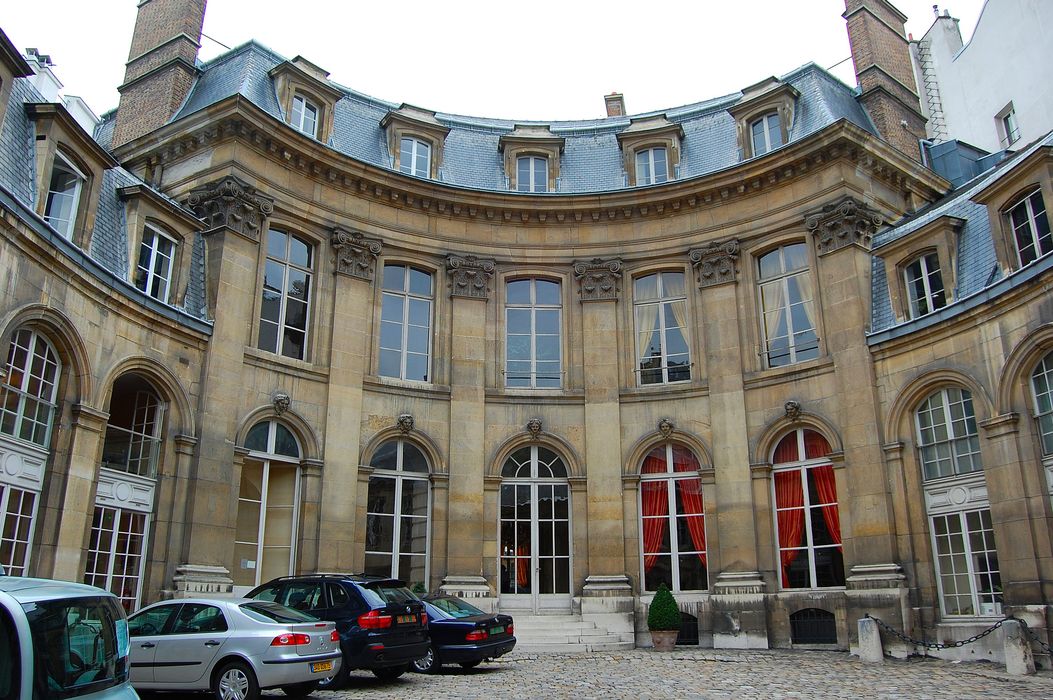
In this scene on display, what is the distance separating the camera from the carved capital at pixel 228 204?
1858 cm

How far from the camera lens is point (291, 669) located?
971 cm

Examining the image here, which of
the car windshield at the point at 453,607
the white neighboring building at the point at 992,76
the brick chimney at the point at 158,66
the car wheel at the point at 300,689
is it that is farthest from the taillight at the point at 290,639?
the white neighboring building at the point at 992,76

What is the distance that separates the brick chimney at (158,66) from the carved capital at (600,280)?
406 inches

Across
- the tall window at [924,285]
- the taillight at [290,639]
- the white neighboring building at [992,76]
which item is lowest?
the taillight at [290,639]

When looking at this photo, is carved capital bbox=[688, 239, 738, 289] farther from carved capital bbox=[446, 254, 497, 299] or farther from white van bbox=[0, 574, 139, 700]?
white van bbox=[0, 574, 139, 700]

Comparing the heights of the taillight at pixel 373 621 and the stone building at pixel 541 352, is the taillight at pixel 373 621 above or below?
below

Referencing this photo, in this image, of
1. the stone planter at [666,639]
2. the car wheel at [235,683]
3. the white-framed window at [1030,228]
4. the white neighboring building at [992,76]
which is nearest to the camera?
the car wheel at [235,683]

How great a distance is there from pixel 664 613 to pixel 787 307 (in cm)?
735

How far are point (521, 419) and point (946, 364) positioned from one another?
9.08 metres

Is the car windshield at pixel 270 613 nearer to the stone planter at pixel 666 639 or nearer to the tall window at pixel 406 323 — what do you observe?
the stone planter at pixel 666 639

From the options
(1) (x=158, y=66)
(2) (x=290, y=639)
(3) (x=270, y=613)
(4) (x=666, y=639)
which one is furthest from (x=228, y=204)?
(4) (x=666, y=639)

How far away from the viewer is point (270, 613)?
34.3ft

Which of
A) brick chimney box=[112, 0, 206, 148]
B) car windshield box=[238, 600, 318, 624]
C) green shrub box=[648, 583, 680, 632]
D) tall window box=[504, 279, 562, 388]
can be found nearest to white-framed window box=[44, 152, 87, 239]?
brick chimney box=[112, 0, 206, 148]

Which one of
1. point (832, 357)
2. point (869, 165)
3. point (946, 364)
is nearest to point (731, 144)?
point (869, 165)
